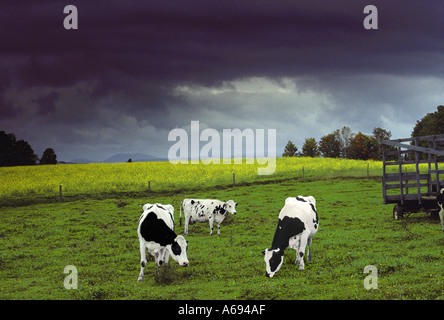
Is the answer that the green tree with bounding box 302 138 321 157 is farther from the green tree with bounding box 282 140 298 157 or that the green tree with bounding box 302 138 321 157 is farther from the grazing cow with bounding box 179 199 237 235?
the grazing cow with bounding box 179 199 237 235

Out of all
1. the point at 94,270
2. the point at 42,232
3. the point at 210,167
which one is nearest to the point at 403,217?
the point at 94,270

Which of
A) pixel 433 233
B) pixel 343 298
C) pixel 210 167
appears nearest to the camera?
pixel 343 298

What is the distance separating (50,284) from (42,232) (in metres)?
11.7

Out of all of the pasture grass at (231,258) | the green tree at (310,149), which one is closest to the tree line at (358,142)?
the green tree at (310,149)

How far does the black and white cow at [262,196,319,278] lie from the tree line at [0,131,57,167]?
95.7 meters

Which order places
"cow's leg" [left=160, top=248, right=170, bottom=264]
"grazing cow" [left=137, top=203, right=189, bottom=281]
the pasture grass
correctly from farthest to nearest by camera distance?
"cow's leg" [left=160, top=248, right=170, bottom=264] → "grazing cow" [left=137, top=203, right=189, bottom=281] → the pasture grass

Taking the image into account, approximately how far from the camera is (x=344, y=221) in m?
24.7

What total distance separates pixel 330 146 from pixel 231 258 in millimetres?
115370

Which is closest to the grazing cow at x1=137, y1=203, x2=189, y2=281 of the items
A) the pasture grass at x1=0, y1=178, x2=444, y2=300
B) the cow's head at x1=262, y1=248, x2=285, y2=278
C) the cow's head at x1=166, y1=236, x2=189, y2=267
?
the cow's head at x1=166, y1=236, x2=189, y2=267

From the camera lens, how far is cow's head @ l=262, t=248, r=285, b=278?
40.9ft

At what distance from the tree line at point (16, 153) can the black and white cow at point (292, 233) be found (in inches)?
3769

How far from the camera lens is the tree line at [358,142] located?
297 ft
